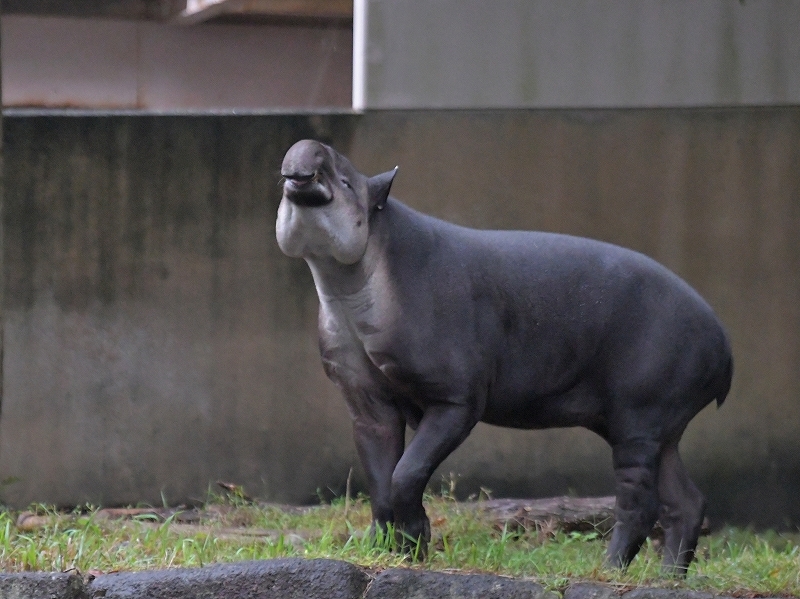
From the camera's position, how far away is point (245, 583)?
455cm

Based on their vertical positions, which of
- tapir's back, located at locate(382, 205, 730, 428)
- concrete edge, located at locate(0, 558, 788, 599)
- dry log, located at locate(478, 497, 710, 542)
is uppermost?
tapir's back, located at locate(382, 205, 730, 428)

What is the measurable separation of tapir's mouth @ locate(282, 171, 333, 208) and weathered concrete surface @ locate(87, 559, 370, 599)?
1.37m

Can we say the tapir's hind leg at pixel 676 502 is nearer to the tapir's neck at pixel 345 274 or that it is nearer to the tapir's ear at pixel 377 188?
the tapir's neck at pixel 345 274

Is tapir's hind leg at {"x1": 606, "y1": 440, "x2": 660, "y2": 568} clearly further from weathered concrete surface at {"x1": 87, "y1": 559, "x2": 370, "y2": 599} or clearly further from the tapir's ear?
the tapir's ear

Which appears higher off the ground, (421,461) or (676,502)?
(421,461)

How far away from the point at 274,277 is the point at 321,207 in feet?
10.6

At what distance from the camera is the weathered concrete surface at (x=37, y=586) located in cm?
446

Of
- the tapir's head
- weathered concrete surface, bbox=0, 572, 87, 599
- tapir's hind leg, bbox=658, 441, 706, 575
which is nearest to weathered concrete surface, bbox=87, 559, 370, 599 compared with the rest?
weathered concrete surface, bbox=0, 572, 87, 599

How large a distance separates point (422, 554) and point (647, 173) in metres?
3.89

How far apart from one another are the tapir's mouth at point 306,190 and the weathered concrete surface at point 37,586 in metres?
1.66

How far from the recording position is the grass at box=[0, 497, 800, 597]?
4820 mm

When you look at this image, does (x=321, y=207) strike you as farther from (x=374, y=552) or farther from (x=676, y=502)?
(x=676, y=502)

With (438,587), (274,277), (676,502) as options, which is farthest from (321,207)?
(274,277)

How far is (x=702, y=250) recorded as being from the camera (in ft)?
26.2
